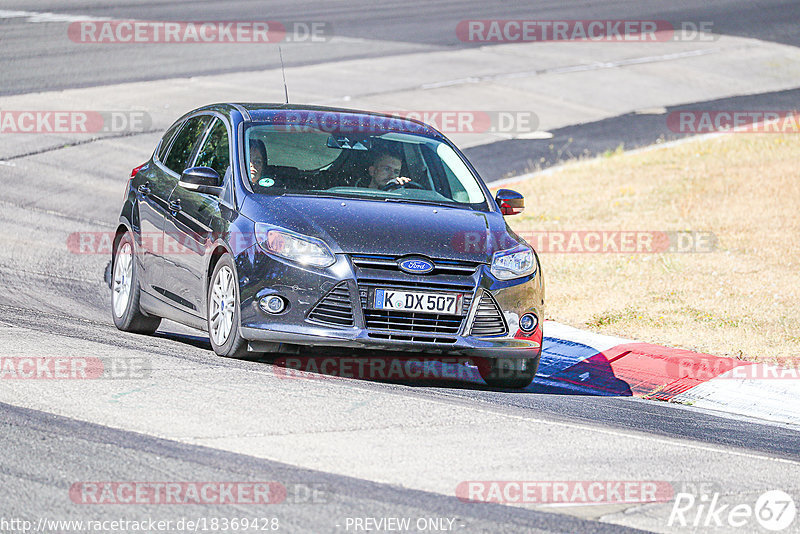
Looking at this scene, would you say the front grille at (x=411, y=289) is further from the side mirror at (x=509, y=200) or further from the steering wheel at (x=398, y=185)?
the side mirror at (x=509, y=200)

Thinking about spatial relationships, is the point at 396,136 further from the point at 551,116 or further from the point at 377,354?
the point at 551,116

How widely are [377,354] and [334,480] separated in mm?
2657

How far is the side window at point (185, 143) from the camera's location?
9688 millimetres

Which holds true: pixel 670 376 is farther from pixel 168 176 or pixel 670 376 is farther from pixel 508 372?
pixel 168 176

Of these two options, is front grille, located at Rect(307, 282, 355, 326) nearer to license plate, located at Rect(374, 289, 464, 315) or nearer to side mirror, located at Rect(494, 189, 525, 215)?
license plate, located at Rect(374, 289, 464, 315)

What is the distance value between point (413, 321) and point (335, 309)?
0.50 meters
